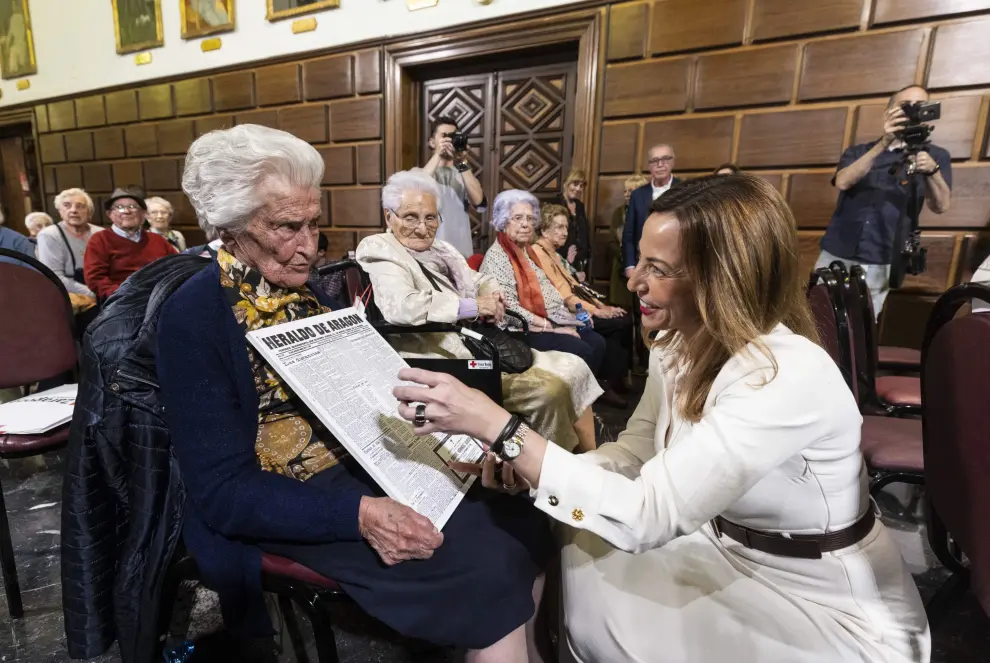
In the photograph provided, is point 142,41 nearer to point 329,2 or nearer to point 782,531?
point 329,2

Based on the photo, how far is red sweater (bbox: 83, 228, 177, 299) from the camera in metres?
3.42

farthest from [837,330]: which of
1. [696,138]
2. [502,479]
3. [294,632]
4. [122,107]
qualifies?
[122,107]

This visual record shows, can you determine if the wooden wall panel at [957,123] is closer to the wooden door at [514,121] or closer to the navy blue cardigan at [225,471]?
the wooden door at [514,121]

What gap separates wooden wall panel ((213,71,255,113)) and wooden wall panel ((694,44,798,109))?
16.8ft

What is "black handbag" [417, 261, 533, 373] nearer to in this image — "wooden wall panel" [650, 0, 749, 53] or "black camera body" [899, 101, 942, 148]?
"black camera body" [899, 101, 942, 148]

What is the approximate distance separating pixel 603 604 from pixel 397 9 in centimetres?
571

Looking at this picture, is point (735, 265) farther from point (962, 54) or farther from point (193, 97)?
point (193, 97)

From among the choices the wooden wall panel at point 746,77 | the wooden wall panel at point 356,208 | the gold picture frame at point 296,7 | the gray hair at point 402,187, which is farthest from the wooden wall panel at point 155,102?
the wooden wall panel at point 746,77

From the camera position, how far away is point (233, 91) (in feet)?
20.0

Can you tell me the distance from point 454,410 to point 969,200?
443 cm

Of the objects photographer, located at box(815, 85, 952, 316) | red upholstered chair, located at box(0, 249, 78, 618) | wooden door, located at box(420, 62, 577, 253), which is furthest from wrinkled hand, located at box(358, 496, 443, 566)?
wooden door, located at box(420, 62, 577, 253)

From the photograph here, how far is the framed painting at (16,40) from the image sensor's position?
7.61 meters

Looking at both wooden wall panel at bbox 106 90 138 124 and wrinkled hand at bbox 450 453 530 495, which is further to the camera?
wooden wall panel at bbox 106 90 138 124

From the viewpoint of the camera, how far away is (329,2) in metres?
5.25
